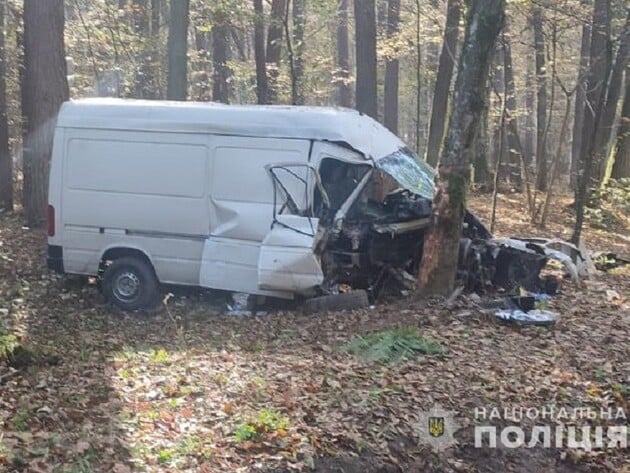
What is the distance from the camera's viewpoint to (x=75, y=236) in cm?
980

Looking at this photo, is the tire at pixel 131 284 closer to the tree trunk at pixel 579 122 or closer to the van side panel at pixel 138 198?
the van side panel at pixel 138 198

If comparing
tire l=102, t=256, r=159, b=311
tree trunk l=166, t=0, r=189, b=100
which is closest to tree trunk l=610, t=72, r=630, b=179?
tree trunk l=166, t=0, r=189, b=100

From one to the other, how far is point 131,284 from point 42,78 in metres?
4.71

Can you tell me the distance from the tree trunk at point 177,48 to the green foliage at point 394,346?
10.5m

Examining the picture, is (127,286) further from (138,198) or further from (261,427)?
(261,427)

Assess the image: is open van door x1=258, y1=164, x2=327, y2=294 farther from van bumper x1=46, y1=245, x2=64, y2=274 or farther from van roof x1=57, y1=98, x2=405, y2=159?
van bumper x1=46, y1=245, x2=64, y2=274

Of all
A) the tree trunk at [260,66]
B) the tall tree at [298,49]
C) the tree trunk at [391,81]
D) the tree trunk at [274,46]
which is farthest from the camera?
the tree trunk at [391,81]

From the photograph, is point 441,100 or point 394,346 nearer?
point 394,346

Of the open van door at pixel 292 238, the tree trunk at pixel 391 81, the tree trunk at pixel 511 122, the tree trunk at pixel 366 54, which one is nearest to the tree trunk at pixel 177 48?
the tree trunk at pixel 366 54

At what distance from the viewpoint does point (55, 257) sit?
389 inches

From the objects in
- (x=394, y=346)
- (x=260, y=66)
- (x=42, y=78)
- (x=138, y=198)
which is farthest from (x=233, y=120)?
(x=260, y=66)

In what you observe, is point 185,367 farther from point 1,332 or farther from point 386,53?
point 386,53

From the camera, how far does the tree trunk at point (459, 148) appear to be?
25.8ft

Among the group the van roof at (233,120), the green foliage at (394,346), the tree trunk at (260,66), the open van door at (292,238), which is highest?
the tree trunk at (260,66)
